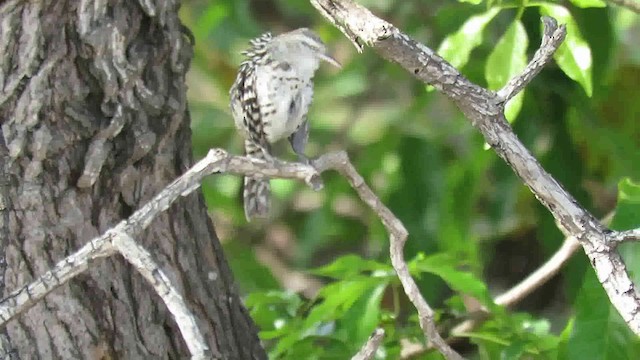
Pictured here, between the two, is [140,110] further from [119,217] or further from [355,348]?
[355,348]

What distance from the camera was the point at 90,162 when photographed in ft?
5.80

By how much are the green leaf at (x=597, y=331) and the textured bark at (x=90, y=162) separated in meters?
0.60

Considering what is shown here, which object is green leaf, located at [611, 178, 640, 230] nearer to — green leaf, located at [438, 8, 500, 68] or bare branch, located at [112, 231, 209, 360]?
green leaf, located at [438, 8, 500, 68]

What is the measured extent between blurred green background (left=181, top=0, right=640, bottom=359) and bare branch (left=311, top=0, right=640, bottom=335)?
0.38 metres

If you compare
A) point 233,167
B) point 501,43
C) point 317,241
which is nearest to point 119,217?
point 233,167

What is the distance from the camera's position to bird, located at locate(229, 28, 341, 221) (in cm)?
229

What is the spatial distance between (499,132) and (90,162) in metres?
0.65

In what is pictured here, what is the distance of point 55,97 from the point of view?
1.76 meters

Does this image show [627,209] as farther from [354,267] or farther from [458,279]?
[354,267]

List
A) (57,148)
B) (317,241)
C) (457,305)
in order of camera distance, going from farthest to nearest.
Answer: (317,241)
(457,305)
(57,148)

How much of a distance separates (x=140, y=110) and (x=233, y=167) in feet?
1.17

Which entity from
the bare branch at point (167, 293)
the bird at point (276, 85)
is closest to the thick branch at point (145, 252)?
the bare branch at point (167, 293)

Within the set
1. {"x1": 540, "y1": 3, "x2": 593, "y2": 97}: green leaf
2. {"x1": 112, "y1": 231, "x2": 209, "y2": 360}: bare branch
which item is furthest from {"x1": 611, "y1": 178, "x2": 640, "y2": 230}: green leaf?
A: {"x1": 112, "y1": 231, "x2": 209, "y2": 360}: bare branch

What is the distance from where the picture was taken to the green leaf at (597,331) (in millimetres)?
1829
